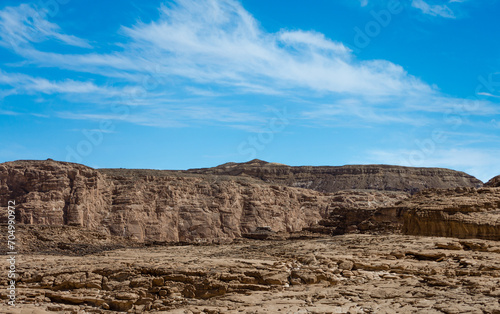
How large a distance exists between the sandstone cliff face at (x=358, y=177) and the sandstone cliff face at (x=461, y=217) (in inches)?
2286

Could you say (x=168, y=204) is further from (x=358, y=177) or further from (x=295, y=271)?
(x=358, y=177)

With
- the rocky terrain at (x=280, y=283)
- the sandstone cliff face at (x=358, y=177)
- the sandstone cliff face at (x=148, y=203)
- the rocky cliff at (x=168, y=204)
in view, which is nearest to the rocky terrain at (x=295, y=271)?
the rocky terrain at (x=280, y=283)

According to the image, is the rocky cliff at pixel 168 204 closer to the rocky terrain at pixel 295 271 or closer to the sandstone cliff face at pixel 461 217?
the rocky terrain at pixel 295 271

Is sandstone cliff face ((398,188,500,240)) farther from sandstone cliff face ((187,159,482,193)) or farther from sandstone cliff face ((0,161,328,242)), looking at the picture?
sandstone cliff face ((187,159,482,193))

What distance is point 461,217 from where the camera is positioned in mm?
20703

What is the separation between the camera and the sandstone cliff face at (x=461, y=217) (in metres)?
20.0

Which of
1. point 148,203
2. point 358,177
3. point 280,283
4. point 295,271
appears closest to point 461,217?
point 295,271

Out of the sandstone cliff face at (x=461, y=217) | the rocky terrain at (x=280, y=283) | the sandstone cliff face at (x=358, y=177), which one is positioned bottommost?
the rocky terrain at (x=280, y=283)

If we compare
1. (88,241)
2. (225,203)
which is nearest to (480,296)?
(88,241)

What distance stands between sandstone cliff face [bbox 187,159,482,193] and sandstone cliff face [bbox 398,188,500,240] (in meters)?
58.1

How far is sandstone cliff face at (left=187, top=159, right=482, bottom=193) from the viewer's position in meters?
82.4

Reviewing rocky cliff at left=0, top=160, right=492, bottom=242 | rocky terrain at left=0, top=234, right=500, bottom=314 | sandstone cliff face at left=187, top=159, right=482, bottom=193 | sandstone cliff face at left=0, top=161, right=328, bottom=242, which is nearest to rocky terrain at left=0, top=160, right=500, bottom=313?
rocky terrain at left=0, top=234, right=500, bottom=314

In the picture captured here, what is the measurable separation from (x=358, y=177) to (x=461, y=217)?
6351 centimetres

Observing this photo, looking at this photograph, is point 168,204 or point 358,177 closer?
point 168,204
